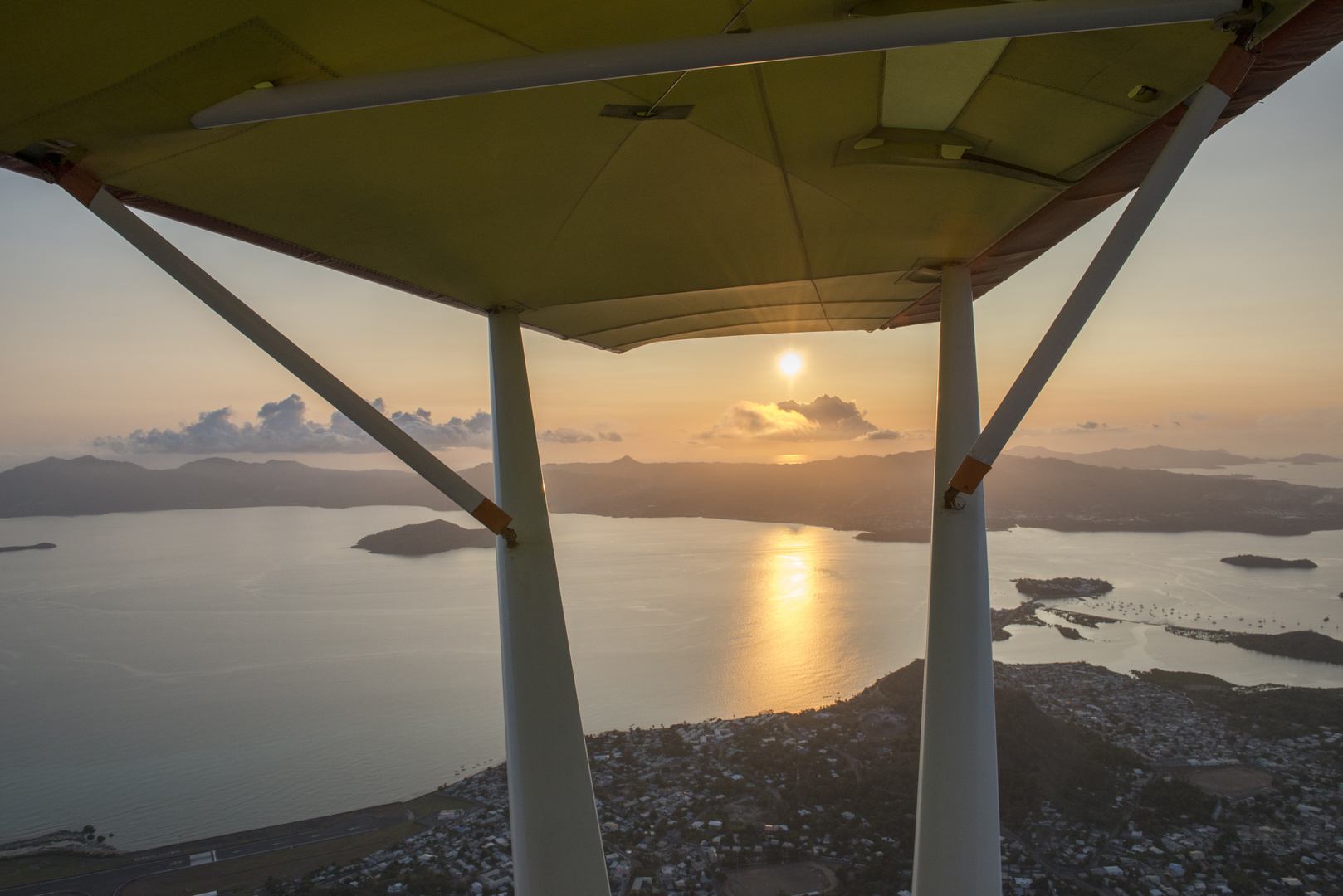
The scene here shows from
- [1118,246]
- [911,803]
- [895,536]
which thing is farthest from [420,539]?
[1118,246]

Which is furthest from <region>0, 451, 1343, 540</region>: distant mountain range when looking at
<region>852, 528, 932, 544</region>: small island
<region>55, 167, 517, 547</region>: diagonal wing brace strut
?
<region>55, 167, 517, 547</region>: diagonal wing brace strut

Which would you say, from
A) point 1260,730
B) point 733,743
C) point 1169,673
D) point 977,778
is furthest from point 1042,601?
point 977,778

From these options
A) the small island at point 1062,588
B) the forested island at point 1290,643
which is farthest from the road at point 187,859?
the forested island at point 1290,643

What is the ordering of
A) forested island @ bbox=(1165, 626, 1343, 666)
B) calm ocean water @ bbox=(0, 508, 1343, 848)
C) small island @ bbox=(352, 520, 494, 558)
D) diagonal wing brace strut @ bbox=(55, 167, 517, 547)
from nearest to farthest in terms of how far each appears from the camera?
diagonal wing brace strut @ bbox=(55, 167, 517, 547) → calm ocean water @ bbox=(0, 508, 1343, 848) → forested island @ bbox=(1165, 626, 1343, 666) → small island @ bbox=(352, 520, 494, 558)

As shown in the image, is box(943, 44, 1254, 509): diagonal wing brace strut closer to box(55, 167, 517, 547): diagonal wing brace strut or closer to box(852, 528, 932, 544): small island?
box(55, 167, 517, 547): diagonal wing brace strut

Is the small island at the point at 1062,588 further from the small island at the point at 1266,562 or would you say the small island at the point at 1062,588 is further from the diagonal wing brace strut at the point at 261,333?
the diagonal wing brace strut at the point at 261,333

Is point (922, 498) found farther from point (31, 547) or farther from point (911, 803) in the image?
point (31, 547)
